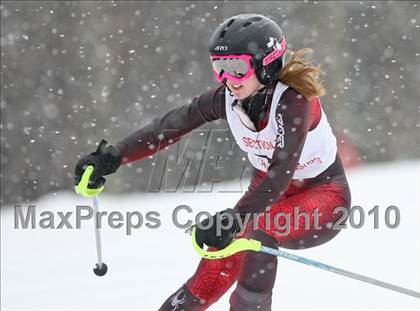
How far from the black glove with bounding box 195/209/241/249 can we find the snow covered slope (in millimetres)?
1662

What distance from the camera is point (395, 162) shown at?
8.82 meters

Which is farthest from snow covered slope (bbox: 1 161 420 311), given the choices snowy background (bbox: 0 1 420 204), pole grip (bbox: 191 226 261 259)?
pole grip (bbox: 191 226 261 259)

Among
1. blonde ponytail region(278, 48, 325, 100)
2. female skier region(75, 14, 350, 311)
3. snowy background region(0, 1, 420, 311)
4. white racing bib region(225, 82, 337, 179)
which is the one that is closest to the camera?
female skier region(75, 14, 350, 311)

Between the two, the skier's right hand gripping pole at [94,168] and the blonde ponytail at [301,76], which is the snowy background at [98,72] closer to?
the skier's right hand gripping pole at [94,168]

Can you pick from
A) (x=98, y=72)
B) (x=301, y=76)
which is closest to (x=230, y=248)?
(x=301, y=76)

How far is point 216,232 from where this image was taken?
275 centimetres

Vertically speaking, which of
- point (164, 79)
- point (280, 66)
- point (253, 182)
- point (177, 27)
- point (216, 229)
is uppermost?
point (280, 66)

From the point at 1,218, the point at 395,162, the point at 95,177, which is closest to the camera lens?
the point at 95,177

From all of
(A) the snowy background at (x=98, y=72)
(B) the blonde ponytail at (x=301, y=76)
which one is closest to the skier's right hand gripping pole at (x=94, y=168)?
(B) the blonde ponytail at (x=301, y=76)

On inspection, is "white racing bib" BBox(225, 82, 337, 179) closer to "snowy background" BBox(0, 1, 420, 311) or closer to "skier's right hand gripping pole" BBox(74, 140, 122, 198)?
"skier's right hand gripping pole" BBox(74, 140, 122, 198)

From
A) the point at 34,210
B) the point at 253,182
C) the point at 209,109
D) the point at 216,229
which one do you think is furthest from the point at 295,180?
the point at 34,210

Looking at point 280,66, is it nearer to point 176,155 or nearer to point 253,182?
point 253,182

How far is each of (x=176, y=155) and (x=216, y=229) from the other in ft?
18.8

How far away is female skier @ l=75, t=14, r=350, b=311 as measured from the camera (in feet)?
9.62
